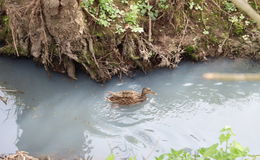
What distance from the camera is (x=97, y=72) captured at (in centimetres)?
611

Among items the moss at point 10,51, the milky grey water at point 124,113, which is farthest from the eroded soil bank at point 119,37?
the milky grey water at point 124,113

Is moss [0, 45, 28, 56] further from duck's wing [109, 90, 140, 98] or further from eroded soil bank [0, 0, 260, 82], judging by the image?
duck's wing [109, 90, 140, 98]

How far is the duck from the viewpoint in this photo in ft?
18.2

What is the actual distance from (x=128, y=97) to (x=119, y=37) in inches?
50.7

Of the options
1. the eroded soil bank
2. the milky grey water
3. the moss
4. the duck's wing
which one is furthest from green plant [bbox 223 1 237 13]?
the moss

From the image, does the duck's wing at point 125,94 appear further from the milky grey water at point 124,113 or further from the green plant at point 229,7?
the green plant at point 229,7

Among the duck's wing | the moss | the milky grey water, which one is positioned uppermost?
the moss

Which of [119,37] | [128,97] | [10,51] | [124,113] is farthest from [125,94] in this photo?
[10,51]

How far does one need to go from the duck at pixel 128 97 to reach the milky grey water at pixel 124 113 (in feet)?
0.44

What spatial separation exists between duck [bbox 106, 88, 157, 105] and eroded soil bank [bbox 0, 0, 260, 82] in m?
0.65

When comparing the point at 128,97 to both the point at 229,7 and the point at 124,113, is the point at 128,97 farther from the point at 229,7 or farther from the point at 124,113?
the point at 229,7

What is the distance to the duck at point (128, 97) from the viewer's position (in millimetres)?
→ 5546

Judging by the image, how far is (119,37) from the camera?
6.13m

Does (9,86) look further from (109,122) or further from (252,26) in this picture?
(252,26)
